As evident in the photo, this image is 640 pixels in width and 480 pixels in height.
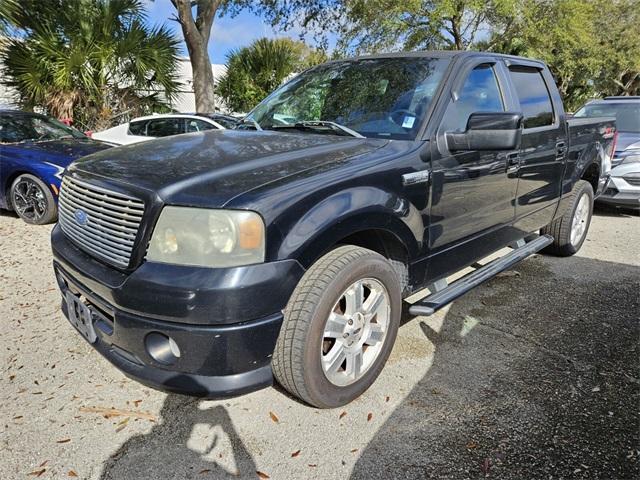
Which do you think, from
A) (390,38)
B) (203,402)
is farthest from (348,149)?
(390,38)

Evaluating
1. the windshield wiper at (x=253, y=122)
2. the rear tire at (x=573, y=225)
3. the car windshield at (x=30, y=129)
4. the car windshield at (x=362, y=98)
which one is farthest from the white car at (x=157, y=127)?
the rear tire at (x=573, y=225)

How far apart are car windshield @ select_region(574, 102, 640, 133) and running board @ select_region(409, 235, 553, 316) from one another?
4.86 meters

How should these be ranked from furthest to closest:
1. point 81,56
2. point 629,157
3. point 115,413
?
point 81,56 < point 629,157 < point 115,413

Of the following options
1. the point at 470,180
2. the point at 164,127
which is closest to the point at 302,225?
the point at 470,180

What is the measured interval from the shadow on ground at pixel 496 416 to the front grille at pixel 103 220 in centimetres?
90

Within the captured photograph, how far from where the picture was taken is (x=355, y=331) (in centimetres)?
248

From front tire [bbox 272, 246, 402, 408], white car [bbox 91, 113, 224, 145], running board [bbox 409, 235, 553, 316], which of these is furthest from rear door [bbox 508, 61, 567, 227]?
white car [bbox 91, 113, 224, 145]

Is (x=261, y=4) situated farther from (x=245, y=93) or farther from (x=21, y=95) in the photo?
(x=21, y=95)

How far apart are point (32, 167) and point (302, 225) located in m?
5.04

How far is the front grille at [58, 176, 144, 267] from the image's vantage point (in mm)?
2146

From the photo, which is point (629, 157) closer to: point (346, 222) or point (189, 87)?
point (346, 222)

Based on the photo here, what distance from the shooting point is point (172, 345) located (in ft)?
6.77

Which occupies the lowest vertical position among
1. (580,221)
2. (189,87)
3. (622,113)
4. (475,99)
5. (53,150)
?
(580,221)

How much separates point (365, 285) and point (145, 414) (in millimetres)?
1315
